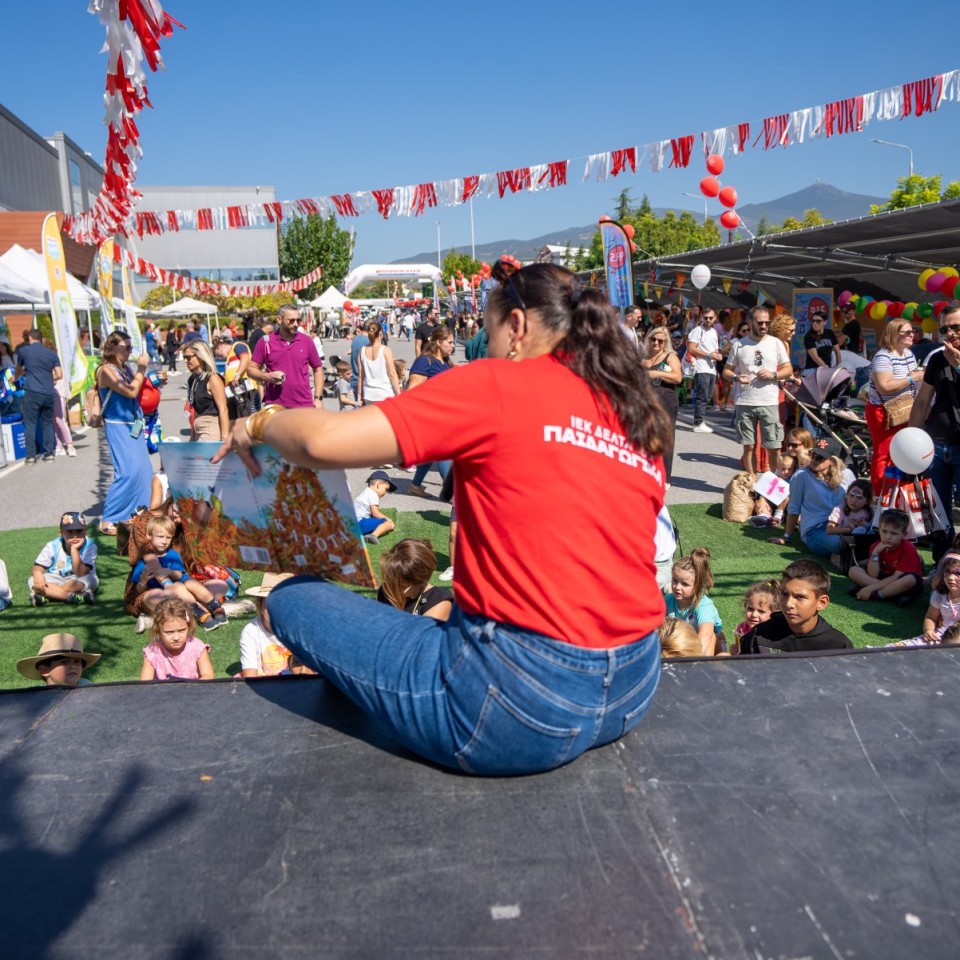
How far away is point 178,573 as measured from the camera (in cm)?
604

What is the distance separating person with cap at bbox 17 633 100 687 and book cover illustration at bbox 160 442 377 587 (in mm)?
1532

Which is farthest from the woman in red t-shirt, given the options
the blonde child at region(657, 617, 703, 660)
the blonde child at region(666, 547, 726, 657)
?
the blonde child at region(666, 547, 726, 657)

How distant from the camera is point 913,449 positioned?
5.79 metres

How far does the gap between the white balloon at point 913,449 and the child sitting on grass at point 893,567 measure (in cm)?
47

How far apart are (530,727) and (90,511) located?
27.3 feet

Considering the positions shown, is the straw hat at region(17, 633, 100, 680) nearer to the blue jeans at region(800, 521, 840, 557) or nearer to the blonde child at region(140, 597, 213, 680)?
the blonde child at region(140, 597, 213, 680)

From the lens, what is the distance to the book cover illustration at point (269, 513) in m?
2.65

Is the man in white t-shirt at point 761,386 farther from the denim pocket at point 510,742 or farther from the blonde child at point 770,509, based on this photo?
the denim pocket at point 510,742

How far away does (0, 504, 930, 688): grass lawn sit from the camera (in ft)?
17.8

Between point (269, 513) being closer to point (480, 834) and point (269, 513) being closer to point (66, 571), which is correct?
point (480, 834)

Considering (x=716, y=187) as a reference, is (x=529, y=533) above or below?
below

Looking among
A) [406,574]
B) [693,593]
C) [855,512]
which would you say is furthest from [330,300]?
[406,574]

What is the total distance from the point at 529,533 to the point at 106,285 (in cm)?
1309

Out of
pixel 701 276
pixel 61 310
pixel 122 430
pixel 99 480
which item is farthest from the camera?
pixel 701 276
